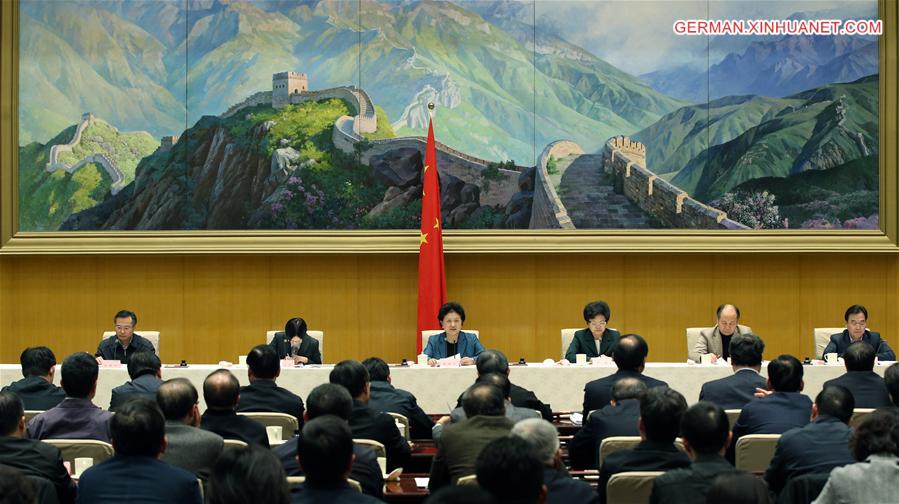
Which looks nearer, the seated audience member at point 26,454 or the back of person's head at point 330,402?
the seated audience member at point 26,454

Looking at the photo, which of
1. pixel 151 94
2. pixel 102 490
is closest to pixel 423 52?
pixel 151 94

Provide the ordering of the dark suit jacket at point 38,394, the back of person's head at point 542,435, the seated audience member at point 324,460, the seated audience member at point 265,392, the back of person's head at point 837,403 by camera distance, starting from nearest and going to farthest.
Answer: the seated audience member at point 324,460, the back of person's head at point 542,435, the back of person's head at point 837,403, the seated audience member at point 265,392, the dark suit jacket at point 38,394

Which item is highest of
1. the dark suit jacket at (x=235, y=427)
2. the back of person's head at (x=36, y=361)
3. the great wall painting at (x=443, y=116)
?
the great wall painting at (x=443, y=116)

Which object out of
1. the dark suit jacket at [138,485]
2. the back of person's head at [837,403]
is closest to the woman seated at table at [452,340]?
the back of person's head at [837,403]

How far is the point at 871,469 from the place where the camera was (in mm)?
3482

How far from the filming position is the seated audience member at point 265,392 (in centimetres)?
555

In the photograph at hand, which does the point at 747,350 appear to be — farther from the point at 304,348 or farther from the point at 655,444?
the point at 304,348

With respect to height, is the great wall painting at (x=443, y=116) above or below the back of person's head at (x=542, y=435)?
above

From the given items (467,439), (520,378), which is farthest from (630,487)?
(520,378)

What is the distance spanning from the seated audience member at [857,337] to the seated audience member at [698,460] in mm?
5104

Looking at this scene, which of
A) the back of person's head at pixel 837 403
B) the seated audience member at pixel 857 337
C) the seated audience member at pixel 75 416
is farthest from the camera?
the seated audience member at pixel 857 337

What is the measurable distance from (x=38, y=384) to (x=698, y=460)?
12.7 ft

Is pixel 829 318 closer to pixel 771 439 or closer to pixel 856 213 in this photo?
pixel 856 213

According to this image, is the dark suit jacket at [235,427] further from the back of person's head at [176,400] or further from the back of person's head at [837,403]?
the back of person's head at [837,403]
